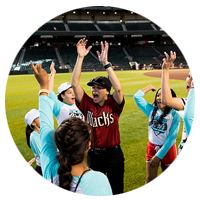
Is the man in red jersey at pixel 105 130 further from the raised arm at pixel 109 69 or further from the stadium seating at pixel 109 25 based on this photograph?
the stadium seating at pixel 109 25

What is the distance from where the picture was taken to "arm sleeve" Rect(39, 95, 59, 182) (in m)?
1.02

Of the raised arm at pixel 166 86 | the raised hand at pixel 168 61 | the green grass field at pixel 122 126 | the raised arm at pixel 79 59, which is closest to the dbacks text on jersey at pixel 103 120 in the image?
the raised arm at pixel 79 59

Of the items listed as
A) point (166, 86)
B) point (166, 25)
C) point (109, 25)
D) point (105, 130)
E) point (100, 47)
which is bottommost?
point (105, 130)

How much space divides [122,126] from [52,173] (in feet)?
11.7

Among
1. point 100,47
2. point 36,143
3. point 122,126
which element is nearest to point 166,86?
point 100,47

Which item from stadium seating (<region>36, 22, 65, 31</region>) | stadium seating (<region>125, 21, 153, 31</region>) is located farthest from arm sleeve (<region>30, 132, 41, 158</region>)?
stadium seating (<region>125, 21, 153, 31</region>)

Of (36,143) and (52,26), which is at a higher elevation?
(52,26)

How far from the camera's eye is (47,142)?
110cm

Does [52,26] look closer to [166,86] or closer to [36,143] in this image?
[36,143]

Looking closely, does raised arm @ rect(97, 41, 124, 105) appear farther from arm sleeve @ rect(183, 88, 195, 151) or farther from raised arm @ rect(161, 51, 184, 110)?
arm sleeve @ rect(183, 88, 195, 151)

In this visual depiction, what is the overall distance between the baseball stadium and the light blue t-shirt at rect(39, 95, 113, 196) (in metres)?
1.04

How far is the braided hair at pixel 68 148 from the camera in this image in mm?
932

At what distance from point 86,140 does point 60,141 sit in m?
0.15

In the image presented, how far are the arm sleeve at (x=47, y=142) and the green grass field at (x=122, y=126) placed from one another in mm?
675
